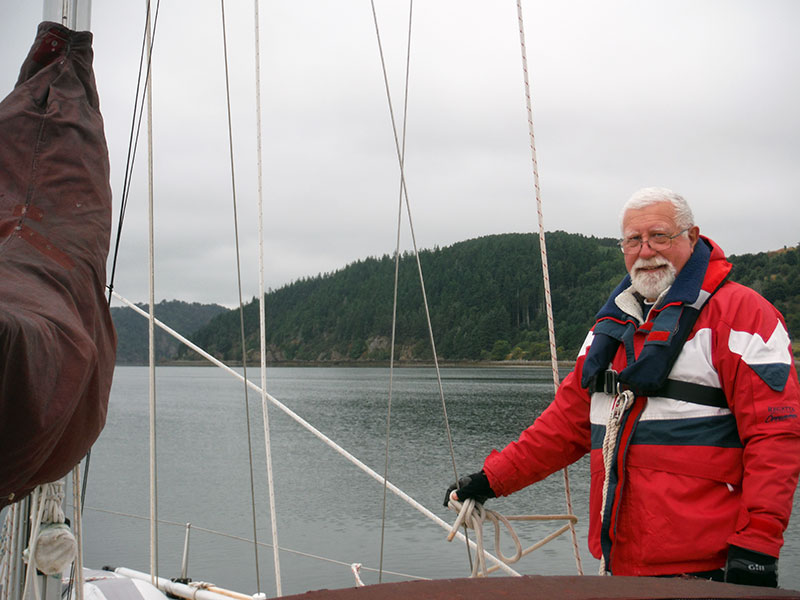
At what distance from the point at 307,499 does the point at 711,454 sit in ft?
60.3

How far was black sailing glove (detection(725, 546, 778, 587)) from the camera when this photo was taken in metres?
1.74

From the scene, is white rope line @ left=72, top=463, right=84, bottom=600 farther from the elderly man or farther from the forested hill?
the forested hill

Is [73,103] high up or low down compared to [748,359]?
up

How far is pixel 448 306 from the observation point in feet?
426

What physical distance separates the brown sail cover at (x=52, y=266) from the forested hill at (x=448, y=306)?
305 feet

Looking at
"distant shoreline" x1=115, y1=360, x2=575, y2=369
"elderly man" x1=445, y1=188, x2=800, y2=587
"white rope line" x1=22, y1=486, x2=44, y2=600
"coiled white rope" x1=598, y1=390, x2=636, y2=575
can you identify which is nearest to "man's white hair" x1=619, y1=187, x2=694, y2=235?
"elderly man" x1=445, y1=188, x2=800, y2=587

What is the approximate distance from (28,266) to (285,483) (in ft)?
67.1

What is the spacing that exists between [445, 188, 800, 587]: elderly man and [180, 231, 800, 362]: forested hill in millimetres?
92423

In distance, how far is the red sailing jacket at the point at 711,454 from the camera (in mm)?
1827

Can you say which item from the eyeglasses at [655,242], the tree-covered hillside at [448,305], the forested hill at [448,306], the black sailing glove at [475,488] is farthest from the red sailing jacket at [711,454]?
the tree-covered hillside at [448,305]

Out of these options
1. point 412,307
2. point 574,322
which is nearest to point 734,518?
point 574,322

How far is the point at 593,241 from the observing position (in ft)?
418

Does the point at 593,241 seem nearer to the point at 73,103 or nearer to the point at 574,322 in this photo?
the point at 574,322

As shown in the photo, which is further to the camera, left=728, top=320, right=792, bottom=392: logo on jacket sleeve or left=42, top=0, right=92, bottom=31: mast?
left=42, top=0, right=92, bottom=31: mast
